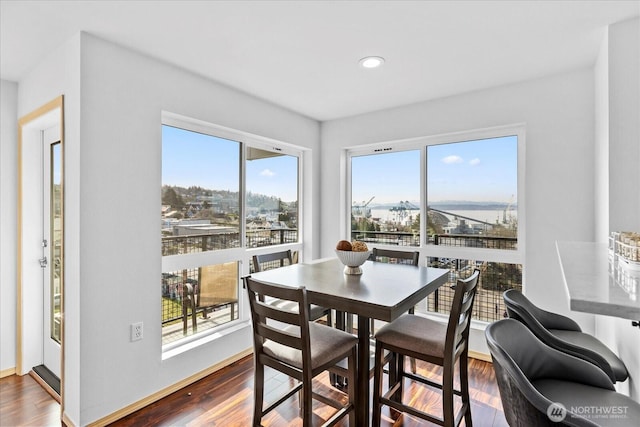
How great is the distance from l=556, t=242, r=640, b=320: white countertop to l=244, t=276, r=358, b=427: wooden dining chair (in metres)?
1.08

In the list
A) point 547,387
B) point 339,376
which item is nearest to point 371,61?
point 547,387

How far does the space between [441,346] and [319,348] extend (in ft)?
2.19

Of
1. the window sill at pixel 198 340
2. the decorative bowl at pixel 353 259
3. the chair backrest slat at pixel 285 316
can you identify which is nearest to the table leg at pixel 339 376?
the decorative bowl at pixel 353 259

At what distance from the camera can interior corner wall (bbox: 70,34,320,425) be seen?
1981 mm

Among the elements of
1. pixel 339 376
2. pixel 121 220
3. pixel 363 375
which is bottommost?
pixel 339 376

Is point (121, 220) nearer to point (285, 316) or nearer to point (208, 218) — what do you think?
point (208, 218)

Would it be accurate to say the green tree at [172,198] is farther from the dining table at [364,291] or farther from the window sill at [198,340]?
the window sill at [198,340]

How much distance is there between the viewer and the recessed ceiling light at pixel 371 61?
2281 millimetres

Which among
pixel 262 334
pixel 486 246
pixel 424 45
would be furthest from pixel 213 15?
pixel 486 246

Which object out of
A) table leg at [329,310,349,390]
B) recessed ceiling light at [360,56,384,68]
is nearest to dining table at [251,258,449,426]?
table leg at [329,310,349,390]

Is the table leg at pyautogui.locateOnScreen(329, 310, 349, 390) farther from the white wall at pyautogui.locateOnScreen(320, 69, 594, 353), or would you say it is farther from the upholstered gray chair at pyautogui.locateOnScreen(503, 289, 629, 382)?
the white wall at pyautogui.locateOnScreen(320, 69, 594, 353)

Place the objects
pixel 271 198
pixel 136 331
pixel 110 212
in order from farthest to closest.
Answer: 1. pixel 271 198
2. pixel 136 331
3. pixel 110 212

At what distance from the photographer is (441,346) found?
1.77m

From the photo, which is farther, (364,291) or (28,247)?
(28,247)
